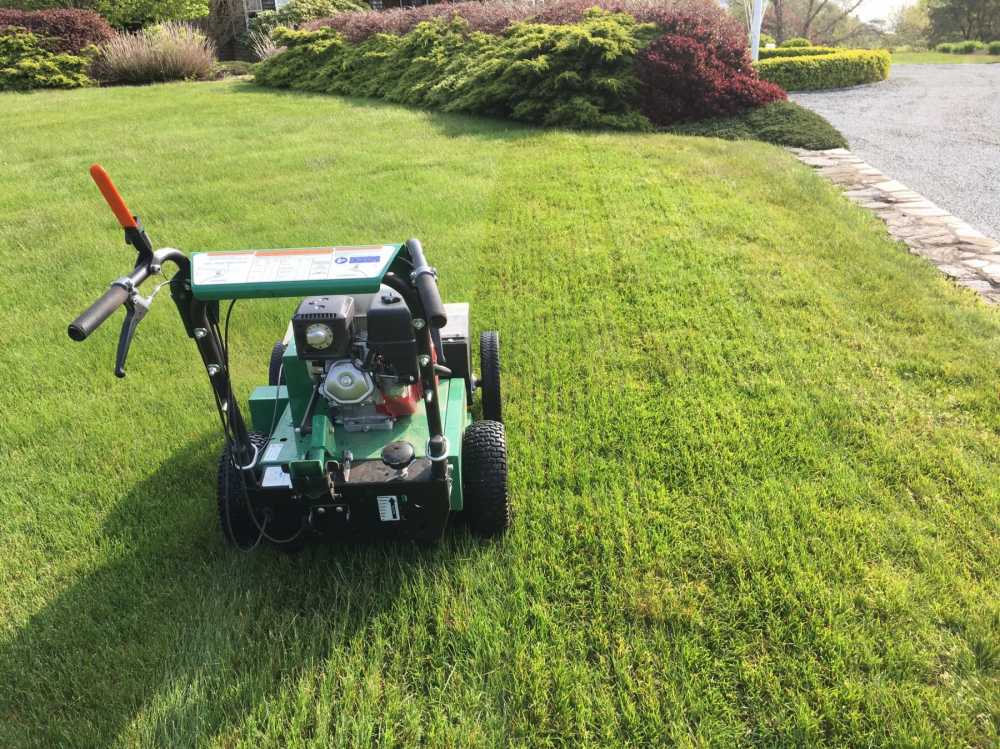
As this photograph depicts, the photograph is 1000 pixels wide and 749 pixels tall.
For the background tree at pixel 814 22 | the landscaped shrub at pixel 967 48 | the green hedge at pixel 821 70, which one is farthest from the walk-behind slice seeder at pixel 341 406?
the background tree at pixel 814 22

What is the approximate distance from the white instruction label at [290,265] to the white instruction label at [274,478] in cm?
76

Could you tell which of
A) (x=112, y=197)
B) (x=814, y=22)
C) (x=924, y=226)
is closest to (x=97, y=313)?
(x=112, y=197)

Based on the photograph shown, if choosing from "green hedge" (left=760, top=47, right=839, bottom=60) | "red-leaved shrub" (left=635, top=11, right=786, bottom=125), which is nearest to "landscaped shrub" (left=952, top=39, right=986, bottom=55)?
"green hedge" (left=760, top=47, right=839, bottom=60)

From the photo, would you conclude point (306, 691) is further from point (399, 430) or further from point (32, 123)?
point (32, 123)

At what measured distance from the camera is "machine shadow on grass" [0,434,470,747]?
2381 millimetres

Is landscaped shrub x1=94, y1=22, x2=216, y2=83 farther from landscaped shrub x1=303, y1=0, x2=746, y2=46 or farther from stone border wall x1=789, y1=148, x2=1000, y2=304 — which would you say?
stone border wall x1=789, y1=148, x2=1000, y2=304

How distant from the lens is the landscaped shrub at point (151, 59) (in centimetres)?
1545

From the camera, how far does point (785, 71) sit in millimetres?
16203

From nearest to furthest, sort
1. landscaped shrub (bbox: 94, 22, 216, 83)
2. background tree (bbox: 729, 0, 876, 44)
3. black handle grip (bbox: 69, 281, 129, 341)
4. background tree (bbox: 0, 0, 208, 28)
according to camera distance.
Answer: black handle grip (bbox: 69, 281, 129, 341)
landscaped shrub (bbox: 94, 22, 216, 83)
background tree (bbox: 0, 0, 208, 28)
background tree (bbox: 729, 0, 876, 44)

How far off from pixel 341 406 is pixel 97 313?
3.61 ft

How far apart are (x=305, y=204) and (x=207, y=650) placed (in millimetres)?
5895

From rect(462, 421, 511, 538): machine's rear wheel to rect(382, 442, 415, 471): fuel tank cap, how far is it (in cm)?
39

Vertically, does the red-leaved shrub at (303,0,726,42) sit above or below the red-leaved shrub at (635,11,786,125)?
above

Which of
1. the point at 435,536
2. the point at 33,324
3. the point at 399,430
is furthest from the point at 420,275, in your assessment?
the point at 33,324
